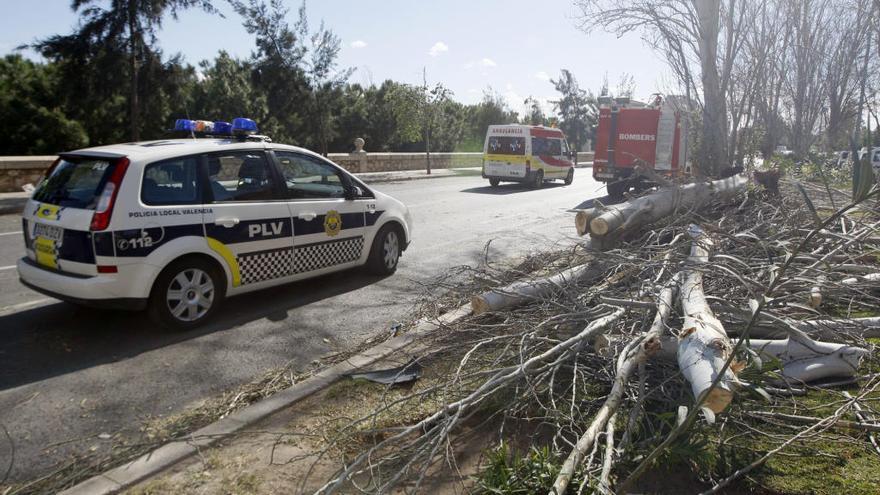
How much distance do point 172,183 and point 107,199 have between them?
0.54m

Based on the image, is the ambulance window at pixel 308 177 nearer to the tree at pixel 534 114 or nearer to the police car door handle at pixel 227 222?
the police car door handle at pixel 227 222

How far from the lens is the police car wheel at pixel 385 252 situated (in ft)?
23.2

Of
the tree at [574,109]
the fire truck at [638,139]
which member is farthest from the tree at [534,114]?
the fire truck at [638,139]

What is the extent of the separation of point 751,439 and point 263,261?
4157mm

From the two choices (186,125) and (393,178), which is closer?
(186,125)

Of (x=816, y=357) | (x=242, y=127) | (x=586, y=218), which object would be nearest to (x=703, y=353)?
(x=816, y=357)

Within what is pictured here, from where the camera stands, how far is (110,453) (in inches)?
129

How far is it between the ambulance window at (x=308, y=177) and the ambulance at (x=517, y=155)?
14823 mm

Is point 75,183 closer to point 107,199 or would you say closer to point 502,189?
point 107,199

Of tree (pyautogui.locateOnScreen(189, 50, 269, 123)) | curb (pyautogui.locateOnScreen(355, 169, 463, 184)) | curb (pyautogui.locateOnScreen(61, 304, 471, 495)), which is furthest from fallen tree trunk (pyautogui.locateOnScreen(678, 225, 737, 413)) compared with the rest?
tree (pyautogui.locateOnScreen(189, 50, 269, 123))

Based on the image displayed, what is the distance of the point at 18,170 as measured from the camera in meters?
13.7

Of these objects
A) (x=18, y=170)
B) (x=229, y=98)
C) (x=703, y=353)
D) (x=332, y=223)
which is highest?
(x=229, y=98)

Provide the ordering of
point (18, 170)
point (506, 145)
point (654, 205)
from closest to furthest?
1. point (654, 205)
2. point (18, 170)
3. point (506, 145)

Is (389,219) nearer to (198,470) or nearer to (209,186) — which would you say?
(209,186)
